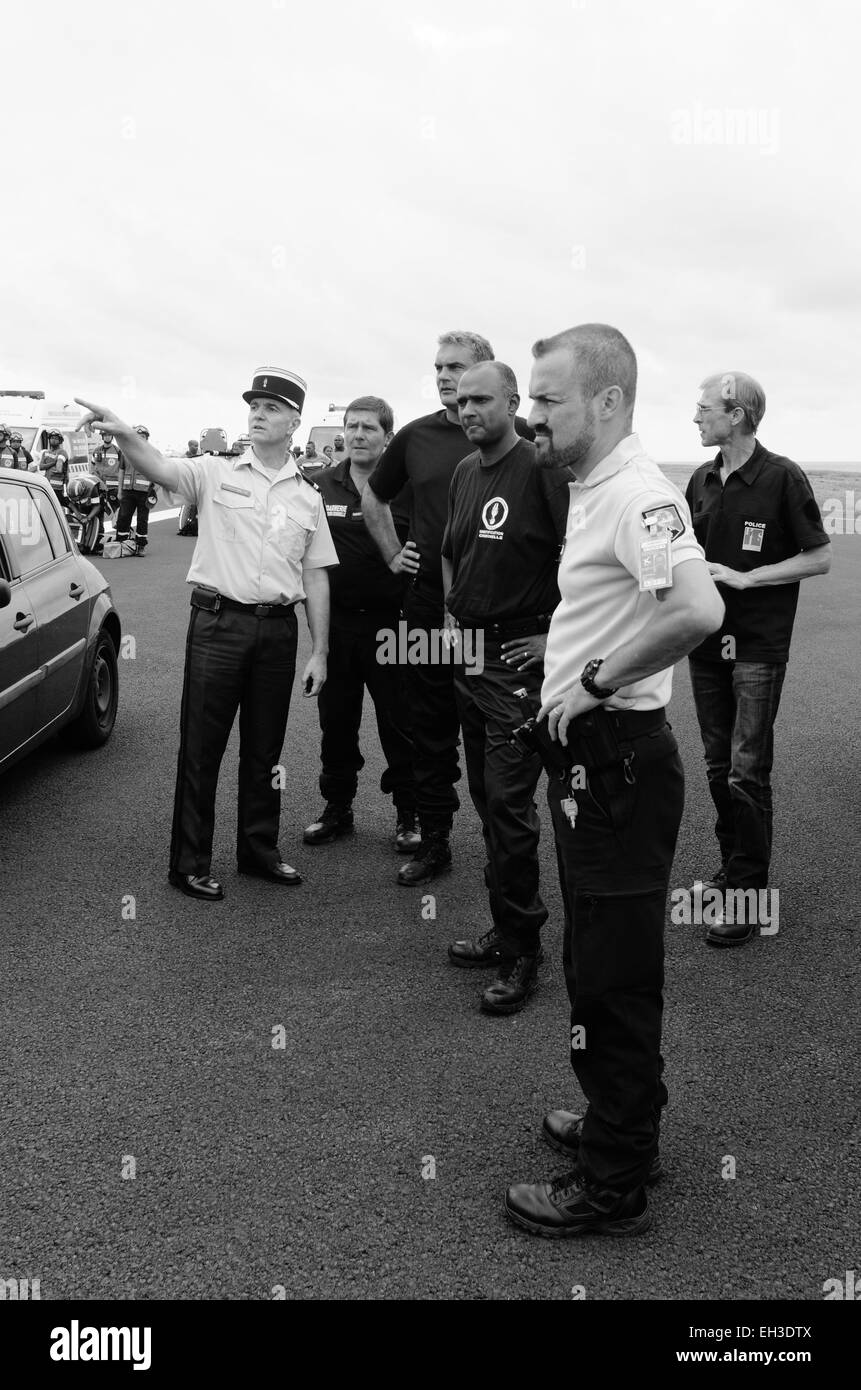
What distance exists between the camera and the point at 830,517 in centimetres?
3284

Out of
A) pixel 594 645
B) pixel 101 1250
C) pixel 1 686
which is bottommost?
pixel 101 1250

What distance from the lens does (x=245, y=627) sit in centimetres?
472

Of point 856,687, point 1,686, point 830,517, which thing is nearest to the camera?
point 1,686

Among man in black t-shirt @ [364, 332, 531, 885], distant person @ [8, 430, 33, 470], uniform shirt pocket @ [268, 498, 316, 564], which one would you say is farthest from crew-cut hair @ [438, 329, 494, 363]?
distant person @ [8, 430, 33, 470]

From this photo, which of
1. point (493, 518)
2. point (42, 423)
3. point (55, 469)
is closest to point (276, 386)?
point (493, 518)

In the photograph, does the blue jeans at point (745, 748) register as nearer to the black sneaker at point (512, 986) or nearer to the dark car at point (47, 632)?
the black sneaker at point (512, 986)

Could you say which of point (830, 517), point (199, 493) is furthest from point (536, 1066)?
point (830, 517)

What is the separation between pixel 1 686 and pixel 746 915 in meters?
3.60

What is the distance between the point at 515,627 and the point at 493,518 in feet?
1.27

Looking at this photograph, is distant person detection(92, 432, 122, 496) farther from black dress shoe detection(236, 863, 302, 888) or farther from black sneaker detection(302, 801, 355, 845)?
black dress shoe detection(236, 863, 302, 888)

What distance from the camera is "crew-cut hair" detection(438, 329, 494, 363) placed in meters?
4.36

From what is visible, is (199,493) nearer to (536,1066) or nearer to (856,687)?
(536,1066)

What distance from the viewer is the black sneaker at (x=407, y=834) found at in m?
5.34
